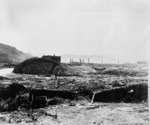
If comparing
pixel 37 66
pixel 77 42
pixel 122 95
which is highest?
pixel 77 42

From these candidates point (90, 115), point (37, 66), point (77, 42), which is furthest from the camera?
point (37, 66)

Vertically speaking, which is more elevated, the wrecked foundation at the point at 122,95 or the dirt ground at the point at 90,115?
the wrecked foundation at the point at 122,95

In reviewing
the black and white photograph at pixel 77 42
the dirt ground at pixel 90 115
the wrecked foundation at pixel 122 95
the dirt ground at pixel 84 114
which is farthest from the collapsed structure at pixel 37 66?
the dirt ground at pixel 90 115

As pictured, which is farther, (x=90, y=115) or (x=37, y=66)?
(x=37, y=66)

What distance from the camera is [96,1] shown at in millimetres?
6883

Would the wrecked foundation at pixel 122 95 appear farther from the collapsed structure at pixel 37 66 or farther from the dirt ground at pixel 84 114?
the collapsed structure at pixel 37 66

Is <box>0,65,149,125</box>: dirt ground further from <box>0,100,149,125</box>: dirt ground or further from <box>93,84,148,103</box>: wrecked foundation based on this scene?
<box>93,84,148,103</box>: wrecked foundation

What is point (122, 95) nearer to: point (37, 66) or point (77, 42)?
point (77, 42)

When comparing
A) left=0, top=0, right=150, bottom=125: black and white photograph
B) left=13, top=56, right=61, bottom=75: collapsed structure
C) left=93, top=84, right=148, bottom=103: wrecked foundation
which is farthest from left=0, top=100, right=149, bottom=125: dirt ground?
left=13, top=56, right=61, bottom=75: collapsed structure

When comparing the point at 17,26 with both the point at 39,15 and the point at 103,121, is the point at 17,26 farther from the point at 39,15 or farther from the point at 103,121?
the point at 103,121

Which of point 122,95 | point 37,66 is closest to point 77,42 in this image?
point 122,95

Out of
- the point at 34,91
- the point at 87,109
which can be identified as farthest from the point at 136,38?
the point at 34,91

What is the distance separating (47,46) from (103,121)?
11.5 ft

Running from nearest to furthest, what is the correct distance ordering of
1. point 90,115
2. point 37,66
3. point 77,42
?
point 90,115 → point 77,42 → point 37,66
